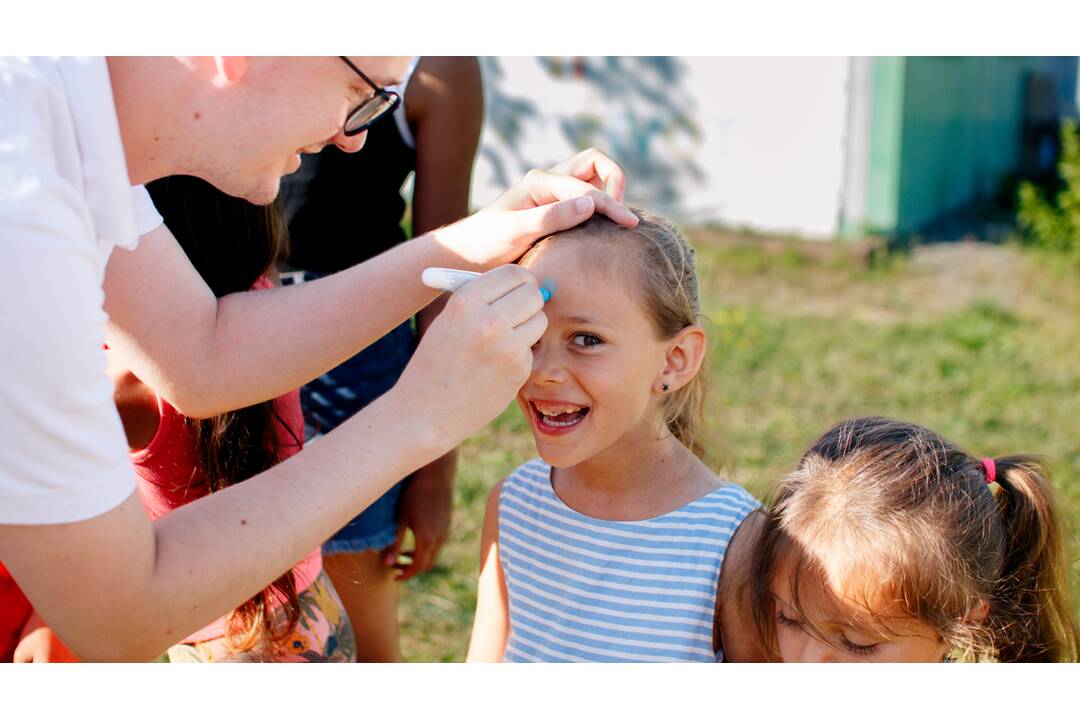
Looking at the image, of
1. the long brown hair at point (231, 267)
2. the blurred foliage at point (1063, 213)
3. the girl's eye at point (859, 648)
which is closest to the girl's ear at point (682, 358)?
the girl's eye at point (859, 648)

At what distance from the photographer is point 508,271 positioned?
1.67 m

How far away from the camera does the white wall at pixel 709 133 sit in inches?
325

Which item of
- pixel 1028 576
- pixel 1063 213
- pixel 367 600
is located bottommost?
pixel 1063 213

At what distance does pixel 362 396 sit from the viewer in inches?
108

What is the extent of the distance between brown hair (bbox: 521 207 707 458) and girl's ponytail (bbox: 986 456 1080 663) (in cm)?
61

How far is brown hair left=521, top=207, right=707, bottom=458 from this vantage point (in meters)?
2.00

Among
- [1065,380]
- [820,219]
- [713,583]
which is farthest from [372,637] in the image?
[820,219]

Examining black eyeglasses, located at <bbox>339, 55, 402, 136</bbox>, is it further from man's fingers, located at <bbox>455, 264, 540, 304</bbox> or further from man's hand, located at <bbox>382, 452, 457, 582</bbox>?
man's hand, located at <bbox>382, 452, 457, 582</bbox>

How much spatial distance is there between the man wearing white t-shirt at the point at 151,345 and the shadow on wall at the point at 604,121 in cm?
715

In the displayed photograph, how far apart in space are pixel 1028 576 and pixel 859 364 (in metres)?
4.01

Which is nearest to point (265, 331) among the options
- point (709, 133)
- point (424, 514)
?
point (424, 514)

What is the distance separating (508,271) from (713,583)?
66 cm

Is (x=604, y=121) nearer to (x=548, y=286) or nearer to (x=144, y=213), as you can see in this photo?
(x=548, y=286)
